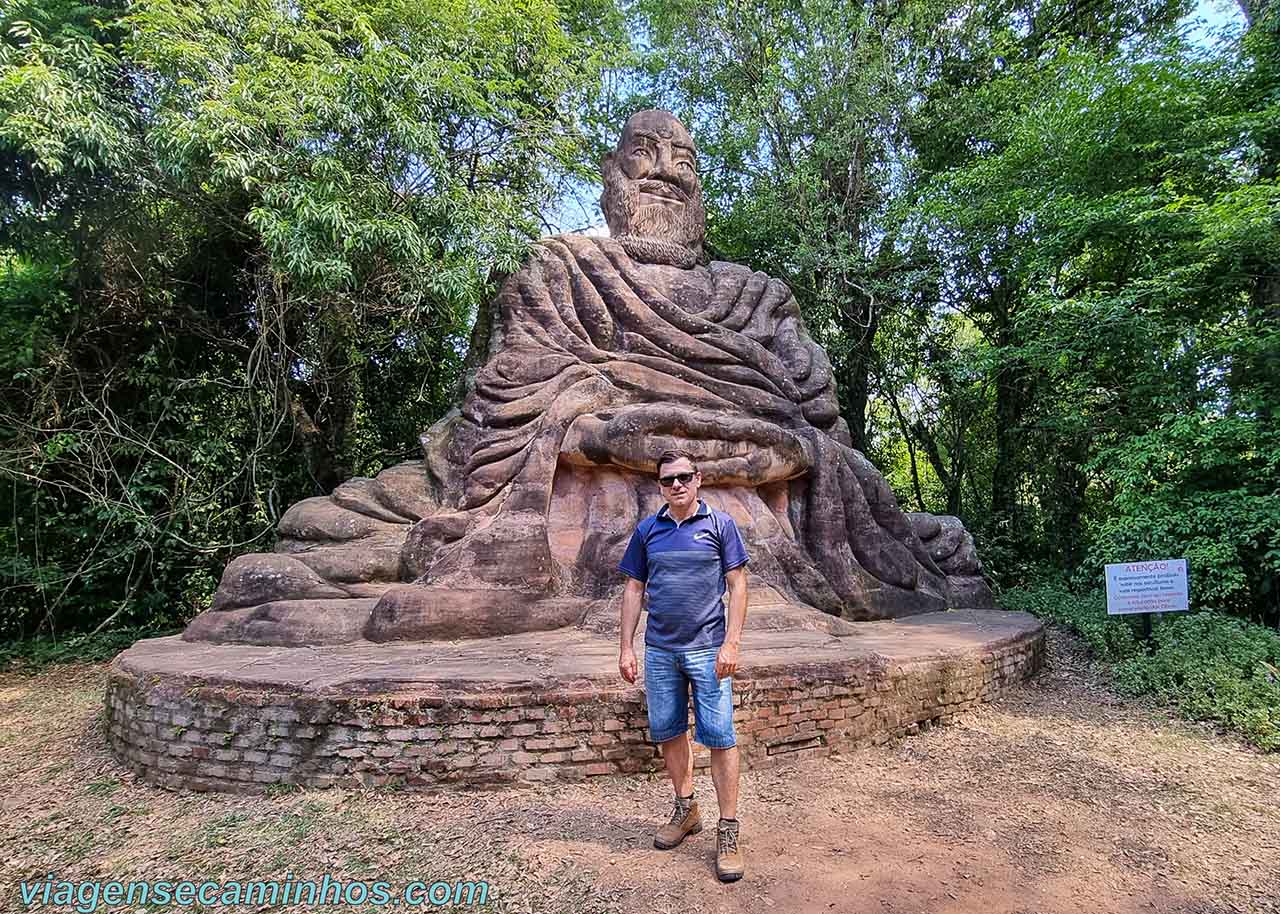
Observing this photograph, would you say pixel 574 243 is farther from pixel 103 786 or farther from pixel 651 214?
pixel 103 786

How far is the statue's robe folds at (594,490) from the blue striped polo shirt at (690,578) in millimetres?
2041

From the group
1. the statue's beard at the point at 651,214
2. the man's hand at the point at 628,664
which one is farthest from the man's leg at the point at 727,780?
the statue's beard at the point at 651,214

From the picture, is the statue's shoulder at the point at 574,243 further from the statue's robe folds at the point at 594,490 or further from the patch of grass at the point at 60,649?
the patch of grass at the point at 60,649

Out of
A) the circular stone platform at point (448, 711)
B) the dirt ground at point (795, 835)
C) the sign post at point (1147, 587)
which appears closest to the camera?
the dirt ground at point (795, 835)

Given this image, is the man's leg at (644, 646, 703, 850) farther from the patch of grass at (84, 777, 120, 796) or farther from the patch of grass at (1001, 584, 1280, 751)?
the patch of grass at (1001, 584, 1280, 751)

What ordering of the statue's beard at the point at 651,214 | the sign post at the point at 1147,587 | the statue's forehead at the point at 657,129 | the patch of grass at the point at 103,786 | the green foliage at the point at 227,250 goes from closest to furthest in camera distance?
the patch of grass at the point at 103,786, the sign post at the point at 1147,587, the green foliage at the point at 227,250, the statue's beard at the point at 651,214, the statue's forehead at the point at 657,129

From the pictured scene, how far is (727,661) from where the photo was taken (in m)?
2.60

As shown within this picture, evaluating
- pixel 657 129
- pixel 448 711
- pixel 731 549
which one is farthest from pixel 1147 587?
pixel 657 129

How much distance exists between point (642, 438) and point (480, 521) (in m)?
1.23

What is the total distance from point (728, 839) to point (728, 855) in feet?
0.17

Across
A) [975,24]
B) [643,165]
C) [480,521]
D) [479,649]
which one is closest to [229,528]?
[480,521]

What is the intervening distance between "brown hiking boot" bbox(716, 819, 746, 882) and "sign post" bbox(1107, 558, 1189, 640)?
161 inches

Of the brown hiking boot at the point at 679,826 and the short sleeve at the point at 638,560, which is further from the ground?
the short sleeve at the point at 638,560

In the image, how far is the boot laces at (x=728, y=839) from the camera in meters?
2.64
